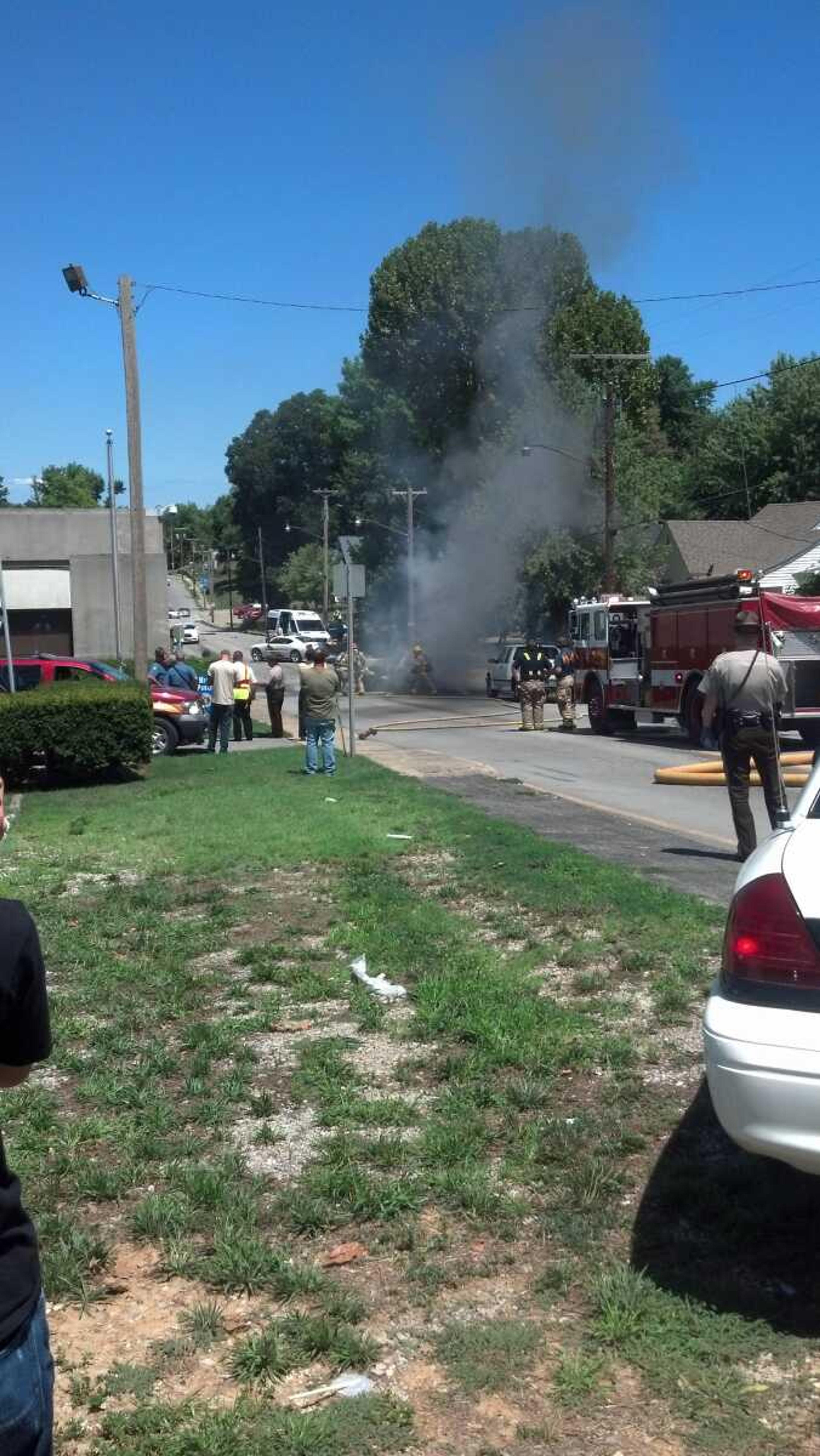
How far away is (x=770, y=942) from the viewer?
375cm

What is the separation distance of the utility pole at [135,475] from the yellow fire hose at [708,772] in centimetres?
907

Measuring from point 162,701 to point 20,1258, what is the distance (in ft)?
67.7

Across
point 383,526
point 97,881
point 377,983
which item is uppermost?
point 383,526

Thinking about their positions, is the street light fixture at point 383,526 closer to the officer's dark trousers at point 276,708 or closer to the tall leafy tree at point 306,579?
the tall leafy tree at point 306,579

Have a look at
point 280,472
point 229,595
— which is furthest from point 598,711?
point 229,595

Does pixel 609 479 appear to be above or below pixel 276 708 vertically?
above

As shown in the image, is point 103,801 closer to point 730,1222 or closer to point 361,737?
point 361,737

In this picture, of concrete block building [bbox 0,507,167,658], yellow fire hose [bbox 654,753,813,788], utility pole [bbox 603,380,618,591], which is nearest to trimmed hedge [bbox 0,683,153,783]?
yellow fire hose [bbox 654,753,813,788]

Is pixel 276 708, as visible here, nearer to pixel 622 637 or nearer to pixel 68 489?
pixel 622 637

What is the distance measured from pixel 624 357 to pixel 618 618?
10.3m

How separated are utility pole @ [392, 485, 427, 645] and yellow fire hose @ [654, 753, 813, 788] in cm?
3597

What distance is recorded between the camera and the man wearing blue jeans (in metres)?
16.7

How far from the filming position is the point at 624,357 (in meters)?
34.8

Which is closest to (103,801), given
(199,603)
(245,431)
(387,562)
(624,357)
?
(624,357)
